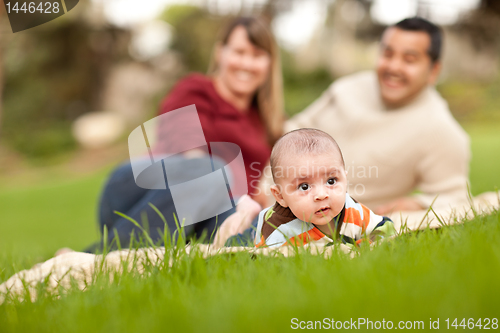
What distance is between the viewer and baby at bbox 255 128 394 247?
3.92 feet

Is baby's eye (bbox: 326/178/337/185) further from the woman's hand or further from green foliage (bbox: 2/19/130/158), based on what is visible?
green foliage (bbox: 2/19/130/158)

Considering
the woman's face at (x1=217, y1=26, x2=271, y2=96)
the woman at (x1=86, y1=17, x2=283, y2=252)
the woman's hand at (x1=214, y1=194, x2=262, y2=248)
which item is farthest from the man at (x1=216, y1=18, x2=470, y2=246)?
the woman's face at (x1=217, y1=26, x2=271, y2=96)

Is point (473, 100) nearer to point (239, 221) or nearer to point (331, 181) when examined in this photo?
point (239, 221)

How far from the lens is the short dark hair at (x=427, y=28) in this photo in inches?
83.8

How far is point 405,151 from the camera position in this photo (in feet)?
7.09

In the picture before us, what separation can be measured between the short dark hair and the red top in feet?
3.41

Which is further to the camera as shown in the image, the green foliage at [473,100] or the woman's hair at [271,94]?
the green foliage at [473,100]

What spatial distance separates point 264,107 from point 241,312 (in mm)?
2128

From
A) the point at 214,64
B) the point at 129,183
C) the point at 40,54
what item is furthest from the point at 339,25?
the point at 129,183

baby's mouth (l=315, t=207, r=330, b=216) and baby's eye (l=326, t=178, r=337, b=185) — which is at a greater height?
baby's eye (l=326, t=178, r=337, b=185)

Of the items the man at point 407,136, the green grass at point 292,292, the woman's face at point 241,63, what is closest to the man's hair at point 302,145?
the green grass at point 292,292

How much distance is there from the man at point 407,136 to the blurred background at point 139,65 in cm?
1126

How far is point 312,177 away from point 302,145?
10 cm

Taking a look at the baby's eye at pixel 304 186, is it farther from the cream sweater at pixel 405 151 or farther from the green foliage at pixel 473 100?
the green foliage at pixel 473 100
